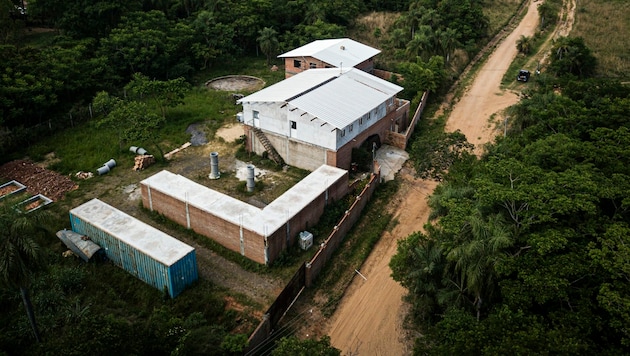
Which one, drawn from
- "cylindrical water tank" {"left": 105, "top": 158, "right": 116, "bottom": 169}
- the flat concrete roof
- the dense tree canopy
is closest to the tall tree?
"cylindrical water tank" {"left": 105, "top": 158, "right": 116, "bottom": 169}

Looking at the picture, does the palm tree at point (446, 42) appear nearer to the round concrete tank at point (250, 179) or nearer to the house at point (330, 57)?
the house at point (330, 57)

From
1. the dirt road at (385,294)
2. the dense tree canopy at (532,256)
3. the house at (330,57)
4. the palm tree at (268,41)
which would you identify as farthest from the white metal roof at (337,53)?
the dense tree canopy at (532,256)

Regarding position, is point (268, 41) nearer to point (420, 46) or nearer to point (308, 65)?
point (308, 65)

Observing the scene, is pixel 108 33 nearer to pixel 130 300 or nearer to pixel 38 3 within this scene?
pixel 38 3

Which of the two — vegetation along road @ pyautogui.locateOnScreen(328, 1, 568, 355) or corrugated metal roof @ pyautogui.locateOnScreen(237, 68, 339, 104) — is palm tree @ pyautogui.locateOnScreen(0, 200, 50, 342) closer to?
vegetation along road @ pyautogui.locateOnScreen(328, 1, 568, 355)

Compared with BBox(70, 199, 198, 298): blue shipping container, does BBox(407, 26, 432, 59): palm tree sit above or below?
above

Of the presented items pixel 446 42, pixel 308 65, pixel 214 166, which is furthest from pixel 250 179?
pixel 446 42

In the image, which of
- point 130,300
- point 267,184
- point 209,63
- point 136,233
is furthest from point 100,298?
point 209,63
